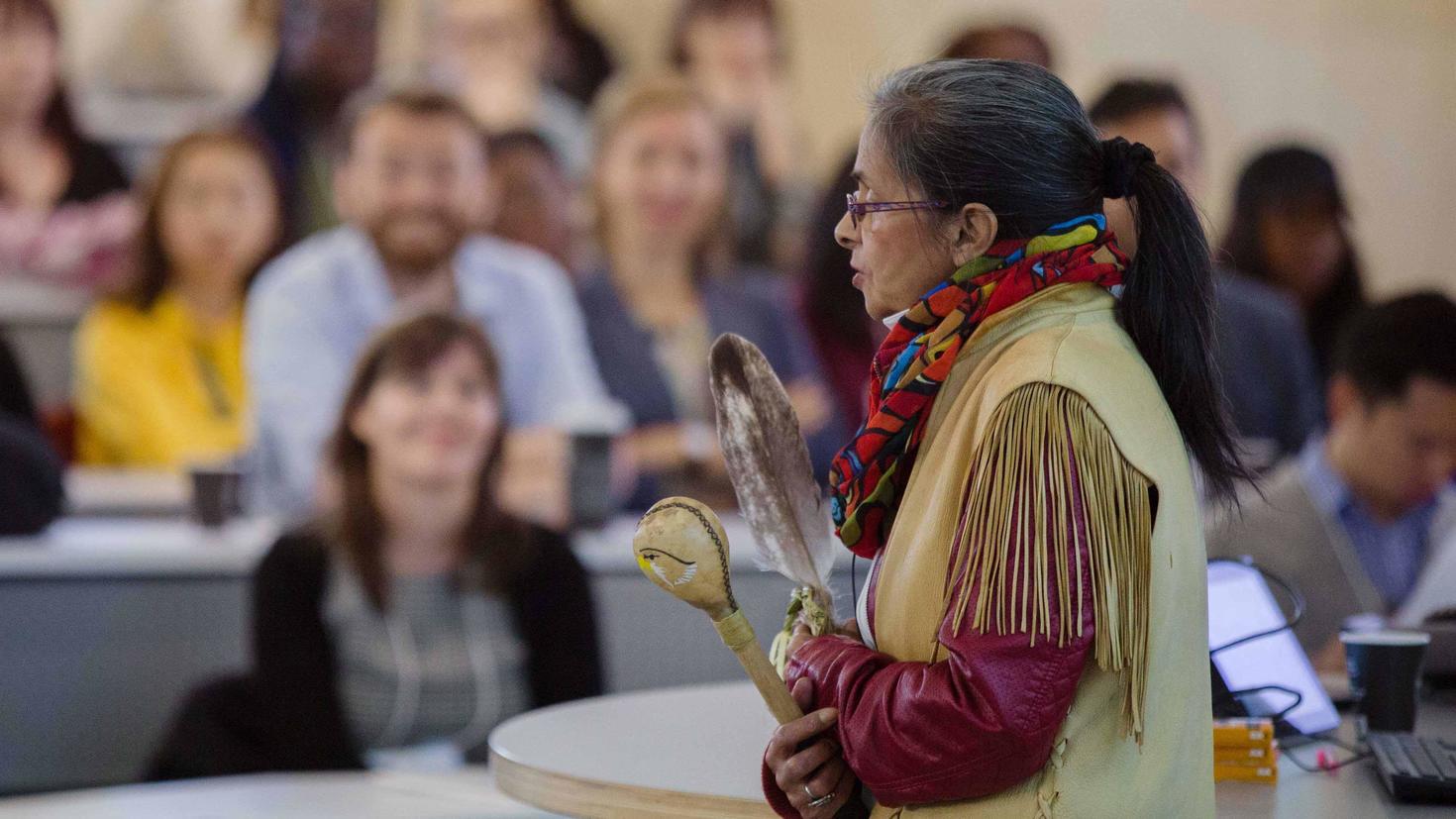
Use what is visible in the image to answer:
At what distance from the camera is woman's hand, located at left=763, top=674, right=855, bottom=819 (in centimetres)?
125

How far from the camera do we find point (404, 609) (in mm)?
2990

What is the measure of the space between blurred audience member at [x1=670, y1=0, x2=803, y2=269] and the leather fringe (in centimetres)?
425

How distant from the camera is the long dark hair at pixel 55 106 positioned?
4.71 metres

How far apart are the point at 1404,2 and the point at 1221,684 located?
521cm

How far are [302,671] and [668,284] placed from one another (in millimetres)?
1793

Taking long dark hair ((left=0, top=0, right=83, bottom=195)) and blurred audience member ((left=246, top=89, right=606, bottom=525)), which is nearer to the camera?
blurred audience member ((left=246, top=89, right=606, bottom=525))

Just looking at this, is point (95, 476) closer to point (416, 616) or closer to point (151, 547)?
point (151, 547)

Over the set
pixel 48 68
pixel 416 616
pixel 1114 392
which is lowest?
pixel 416 616

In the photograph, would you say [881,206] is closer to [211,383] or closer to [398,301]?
[398,301]

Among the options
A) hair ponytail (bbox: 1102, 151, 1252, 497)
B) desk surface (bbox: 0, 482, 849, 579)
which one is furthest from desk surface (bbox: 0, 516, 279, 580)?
hair ponytail (bbox: 1102, 151, 1252, 497)

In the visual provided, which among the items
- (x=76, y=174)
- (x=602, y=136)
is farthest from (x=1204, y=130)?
(x=76, y=174)

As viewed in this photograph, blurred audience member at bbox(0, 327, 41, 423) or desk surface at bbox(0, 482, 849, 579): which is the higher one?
blurred audience member at bbox(0, 327, 41, 423)

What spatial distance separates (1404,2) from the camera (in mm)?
6277

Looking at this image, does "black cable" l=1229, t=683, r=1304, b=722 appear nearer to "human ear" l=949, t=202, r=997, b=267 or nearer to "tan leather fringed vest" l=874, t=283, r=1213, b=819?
"tan leather fringed vest" l=874, t=283, r=1213, b=819
